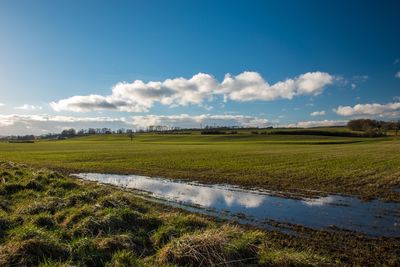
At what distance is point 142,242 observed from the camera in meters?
8.34

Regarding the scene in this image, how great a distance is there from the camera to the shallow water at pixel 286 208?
40.9 ft

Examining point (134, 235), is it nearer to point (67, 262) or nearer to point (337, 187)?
point (67, 262)

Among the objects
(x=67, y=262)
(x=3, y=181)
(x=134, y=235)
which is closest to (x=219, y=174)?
(x=3, y=181)

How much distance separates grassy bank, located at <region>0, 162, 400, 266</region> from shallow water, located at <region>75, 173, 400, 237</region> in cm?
175

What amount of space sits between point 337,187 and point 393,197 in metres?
3.58

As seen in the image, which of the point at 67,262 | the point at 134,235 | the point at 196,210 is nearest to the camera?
the point at 67,262

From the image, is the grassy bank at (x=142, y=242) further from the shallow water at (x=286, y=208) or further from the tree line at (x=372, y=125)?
the tree line at (x=372, y=125)

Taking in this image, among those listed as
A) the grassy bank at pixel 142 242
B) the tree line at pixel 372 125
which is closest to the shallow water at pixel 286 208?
the grassy bank at pixel 142 242

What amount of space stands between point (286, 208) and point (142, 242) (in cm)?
890

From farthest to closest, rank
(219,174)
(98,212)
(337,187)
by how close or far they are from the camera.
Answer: (219,174) < (337,187) < (98,212)

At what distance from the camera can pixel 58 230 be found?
870 centimetres

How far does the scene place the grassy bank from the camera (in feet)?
22.4

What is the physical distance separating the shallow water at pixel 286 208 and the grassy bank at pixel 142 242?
175cm

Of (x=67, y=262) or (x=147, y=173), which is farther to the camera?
(x=147, y=173)
